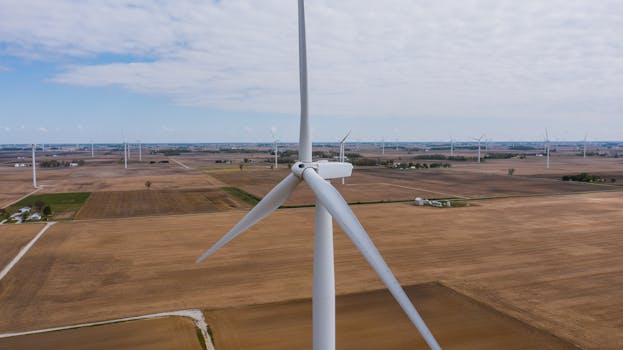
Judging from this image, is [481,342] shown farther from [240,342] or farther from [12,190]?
[12,190]

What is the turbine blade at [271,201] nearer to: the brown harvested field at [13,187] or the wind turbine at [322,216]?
the wind turbine at [322,216]

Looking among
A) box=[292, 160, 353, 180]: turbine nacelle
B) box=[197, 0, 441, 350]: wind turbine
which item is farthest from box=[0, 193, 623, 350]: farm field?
box=[292, 160, 353, 180]: turbine nacelle

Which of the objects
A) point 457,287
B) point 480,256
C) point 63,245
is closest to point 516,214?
point 480,256

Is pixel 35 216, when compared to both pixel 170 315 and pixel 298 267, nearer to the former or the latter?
pixel 298 267

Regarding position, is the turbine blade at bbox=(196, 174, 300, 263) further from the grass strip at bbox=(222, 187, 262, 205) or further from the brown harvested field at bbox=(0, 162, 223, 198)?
the brown harvested field at bbox=(0, 162, 223, 198)

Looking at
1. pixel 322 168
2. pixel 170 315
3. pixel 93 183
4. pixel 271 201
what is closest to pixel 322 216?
pixel 322 168

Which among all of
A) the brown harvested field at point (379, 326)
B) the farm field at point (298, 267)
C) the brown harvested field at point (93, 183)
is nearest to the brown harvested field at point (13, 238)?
the farm field at point (298, 267)
